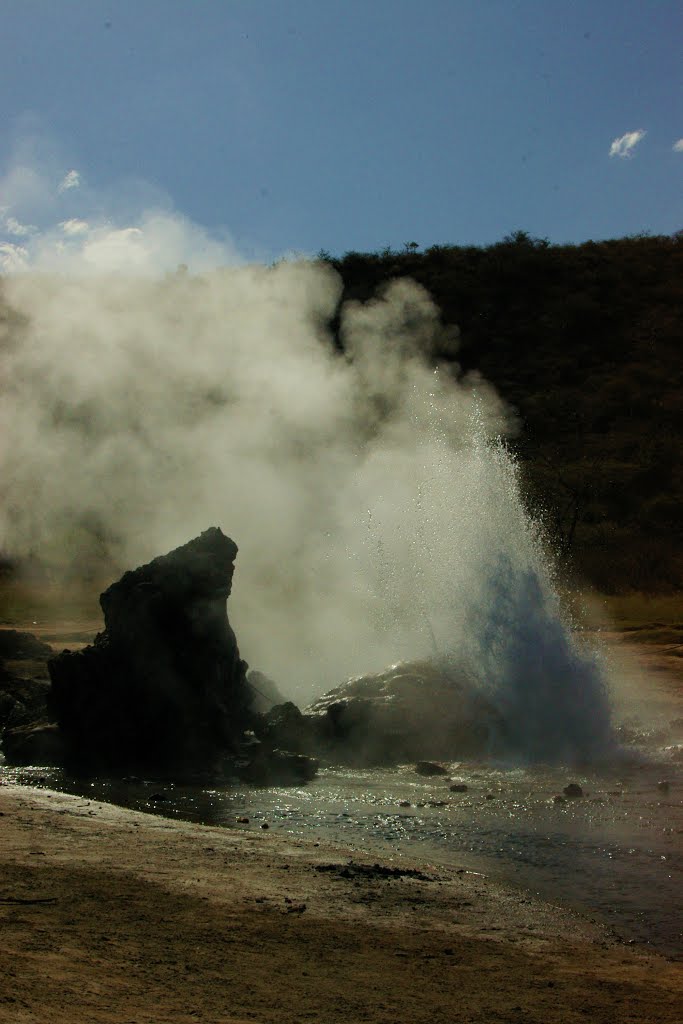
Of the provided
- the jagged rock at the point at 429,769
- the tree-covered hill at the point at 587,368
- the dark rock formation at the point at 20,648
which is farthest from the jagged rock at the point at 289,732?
the tree-covered hill at the point at 587,368

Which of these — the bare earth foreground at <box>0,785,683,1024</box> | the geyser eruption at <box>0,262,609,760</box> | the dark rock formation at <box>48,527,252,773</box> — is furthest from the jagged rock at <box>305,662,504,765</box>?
the bare earth foreground at <box>0,785,683,1024</box>

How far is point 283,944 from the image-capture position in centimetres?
489

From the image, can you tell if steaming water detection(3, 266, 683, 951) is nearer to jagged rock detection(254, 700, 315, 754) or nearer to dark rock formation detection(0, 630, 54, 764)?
jagged rock detection(254, 700, 315, 754)

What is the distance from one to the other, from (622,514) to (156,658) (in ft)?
72.5

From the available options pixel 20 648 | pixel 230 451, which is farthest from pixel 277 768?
pixel 230 451

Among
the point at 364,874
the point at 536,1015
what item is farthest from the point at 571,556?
the point at 536,1015

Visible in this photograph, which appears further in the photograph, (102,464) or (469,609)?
(102,464)

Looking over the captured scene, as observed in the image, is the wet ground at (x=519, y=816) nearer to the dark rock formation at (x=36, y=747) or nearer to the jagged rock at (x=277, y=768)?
the jagged rock at (x=277, y=768)

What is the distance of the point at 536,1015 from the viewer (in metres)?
4.17

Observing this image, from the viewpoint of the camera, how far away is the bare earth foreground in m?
4.13

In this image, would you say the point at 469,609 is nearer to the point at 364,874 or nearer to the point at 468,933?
the point at 364,874

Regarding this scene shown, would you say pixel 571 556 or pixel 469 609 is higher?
pixel 571 556

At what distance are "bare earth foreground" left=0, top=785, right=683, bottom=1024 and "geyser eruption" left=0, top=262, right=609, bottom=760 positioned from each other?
16.1ft

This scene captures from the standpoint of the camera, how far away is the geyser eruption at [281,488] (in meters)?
12.2
